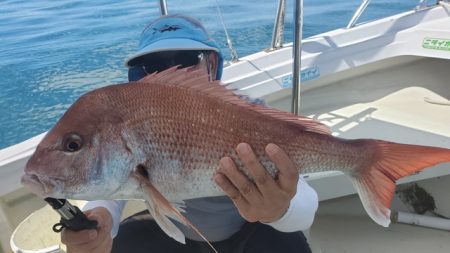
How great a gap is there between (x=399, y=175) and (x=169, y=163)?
1.80 ft

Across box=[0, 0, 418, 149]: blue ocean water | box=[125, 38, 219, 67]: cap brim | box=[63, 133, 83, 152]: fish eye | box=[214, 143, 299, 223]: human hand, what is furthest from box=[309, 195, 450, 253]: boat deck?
box=[0, 0, 418, 149]: blue ocean water

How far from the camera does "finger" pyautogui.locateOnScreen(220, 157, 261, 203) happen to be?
0.93 m

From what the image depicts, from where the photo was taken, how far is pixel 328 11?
8.13m

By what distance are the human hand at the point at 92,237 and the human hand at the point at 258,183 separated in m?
0.44

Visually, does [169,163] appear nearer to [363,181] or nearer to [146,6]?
[363,181]

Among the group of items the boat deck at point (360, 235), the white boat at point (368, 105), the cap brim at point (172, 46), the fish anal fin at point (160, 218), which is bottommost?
the boat deck at point (360, 235)

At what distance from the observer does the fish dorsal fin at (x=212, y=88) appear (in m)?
0.96

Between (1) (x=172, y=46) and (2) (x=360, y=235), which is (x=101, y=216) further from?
(2) (x=360, y=235)

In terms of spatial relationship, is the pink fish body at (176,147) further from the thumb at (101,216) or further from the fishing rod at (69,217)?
the thumb at (101,216)

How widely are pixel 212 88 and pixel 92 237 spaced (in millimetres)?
574

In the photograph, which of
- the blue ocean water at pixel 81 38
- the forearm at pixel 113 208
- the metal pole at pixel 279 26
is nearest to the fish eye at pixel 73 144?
the forearm at pixel 113 208

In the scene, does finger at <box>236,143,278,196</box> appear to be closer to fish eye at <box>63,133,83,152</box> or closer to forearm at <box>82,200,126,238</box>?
fish eye at <box>63,133,83,152</box>

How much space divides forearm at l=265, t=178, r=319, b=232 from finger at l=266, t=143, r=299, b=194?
313 millimetres

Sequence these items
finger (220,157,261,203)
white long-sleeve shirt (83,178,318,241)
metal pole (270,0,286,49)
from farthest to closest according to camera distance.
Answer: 1. metal pole (270,0,286,49)
2. white long-sleeve shirt (83,178,318,241)
3. finger (220,157,261,203)
